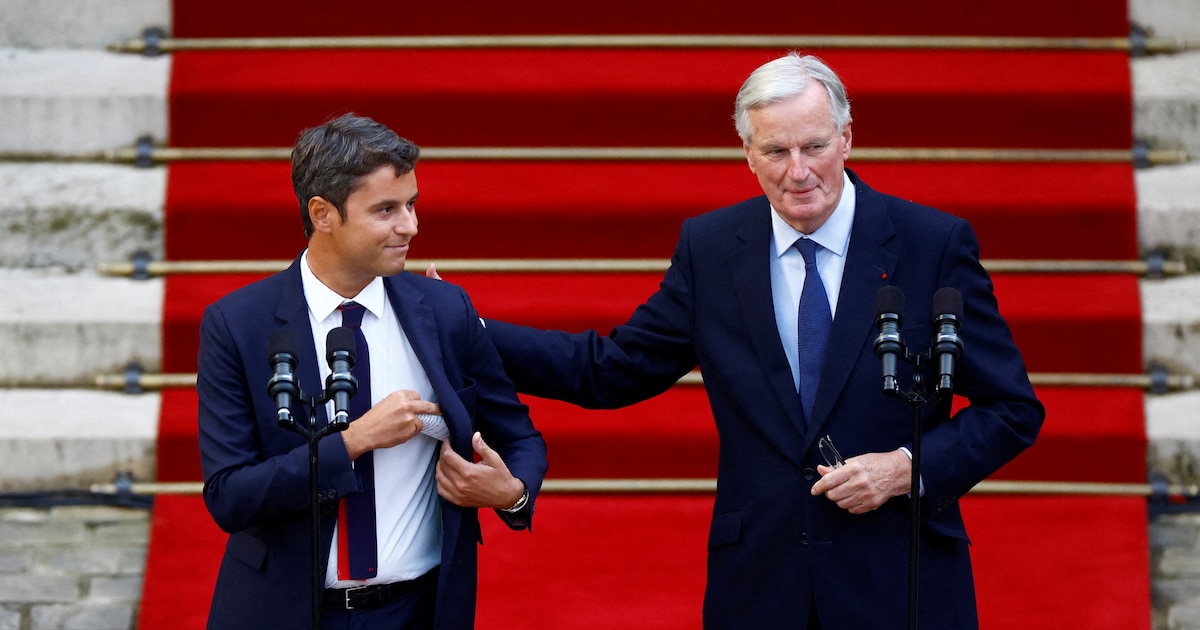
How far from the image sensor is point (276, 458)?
94.7 inches

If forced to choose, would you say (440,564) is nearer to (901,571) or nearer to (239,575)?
(239,575)

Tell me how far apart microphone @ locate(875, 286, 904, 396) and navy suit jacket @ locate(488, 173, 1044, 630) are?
248 millimetres

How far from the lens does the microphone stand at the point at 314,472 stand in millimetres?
2271

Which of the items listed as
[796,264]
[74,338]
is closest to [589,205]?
[74,338]

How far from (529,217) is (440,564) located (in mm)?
2152

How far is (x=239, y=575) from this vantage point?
249 cm

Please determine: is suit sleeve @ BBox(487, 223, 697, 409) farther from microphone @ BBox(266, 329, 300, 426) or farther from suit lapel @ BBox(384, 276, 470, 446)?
microphone @ BBox(266, 329, 300, 426)

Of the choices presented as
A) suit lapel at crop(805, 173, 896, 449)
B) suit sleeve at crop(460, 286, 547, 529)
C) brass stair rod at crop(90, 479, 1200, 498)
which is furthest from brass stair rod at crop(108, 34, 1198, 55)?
suit sleeve at crop(460, 286, 547, 529)

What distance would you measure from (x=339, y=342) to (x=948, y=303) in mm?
949

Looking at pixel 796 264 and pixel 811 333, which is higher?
pixel 796 264

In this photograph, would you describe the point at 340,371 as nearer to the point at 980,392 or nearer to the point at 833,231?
the point at 833,231

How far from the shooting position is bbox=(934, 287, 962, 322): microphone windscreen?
2.36 m

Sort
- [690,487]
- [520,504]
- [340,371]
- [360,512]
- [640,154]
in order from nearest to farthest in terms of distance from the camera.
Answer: [340,371]
[360,512]
[520,504]
[690,487]
[640,154]

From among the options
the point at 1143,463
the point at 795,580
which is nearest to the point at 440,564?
the point at 795,580
